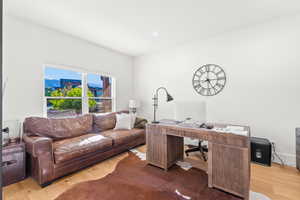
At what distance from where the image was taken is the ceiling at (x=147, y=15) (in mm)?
2080

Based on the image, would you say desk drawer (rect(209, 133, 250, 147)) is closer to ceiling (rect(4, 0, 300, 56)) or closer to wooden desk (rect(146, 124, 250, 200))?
wooden desk (rect(146, 124, 250, 200))

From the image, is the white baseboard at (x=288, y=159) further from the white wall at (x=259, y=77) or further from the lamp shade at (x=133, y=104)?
the lamp shade at (x=133, y=104)

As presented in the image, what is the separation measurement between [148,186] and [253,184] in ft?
4.79

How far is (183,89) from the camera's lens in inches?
140

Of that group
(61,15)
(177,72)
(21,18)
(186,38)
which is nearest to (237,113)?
(177,72)

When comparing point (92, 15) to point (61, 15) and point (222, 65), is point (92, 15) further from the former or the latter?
point (222, 65)

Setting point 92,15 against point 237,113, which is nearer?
point 92,15

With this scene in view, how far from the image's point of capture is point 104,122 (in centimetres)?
329

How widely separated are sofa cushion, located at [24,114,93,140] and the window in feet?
1.32

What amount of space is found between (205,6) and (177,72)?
171 centimetres

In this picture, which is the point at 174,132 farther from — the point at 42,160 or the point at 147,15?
the point at 147,15

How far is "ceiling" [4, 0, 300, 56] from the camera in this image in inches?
81.9

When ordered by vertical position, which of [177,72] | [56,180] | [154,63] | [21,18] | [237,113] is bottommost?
[56,180]

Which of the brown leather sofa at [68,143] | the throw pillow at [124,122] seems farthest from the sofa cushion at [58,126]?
the throw pillow at [124,122]
